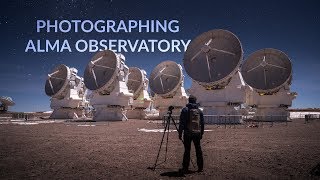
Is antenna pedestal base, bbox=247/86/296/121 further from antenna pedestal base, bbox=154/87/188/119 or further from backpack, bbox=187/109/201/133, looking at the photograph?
backpack, bbox=187/109/201/133

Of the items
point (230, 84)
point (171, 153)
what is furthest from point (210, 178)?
point (230, 84)

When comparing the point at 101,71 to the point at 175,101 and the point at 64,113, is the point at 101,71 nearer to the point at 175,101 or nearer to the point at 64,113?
the point at 175,101

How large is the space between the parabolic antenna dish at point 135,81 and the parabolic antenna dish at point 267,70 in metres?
21.5

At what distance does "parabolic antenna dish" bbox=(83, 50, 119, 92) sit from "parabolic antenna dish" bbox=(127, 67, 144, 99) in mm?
13461

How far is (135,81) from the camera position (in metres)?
58.1

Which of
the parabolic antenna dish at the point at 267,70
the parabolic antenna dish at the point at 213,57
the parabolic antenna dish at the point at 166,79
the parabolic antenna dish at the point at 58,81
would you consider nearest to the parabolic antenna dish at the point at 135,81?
the parabolic antenna dish at the point at 166,79

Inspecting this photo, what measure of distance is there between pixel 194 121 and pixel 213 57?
2628 centimetres

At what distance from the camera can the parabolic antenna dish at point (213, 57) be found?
32.3 m

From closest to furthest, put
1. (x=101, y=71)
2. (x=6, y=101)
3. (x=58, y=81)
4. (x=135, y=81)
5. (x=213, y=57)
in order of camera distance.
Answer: (x=213, y=57)
(x=101, y=71)
(x=58, y=81)
(x=135, y=81)
(x=6, y=101)

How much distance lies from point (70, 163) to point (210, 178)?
15.2 feet

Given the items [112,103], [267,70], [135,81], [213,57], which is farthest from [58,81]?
[267,70]

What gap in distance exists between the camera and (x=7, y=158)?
34.4 feet

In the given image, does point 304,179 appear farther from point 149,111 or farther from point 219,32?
point 149,111

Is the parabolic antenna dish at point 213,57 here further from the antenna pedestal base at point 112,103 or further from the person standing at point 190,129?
the person standing at point 190,129
